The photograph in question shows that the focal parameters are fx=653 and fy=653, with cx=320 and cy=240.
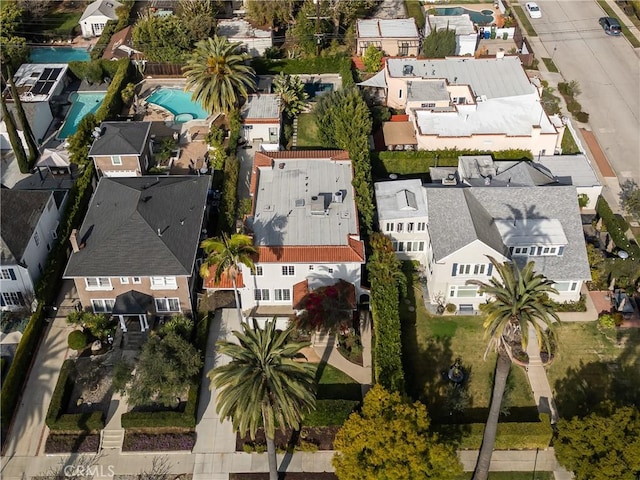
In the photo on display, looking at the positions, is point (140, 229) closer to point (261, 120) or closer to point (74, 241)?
point (74, 241)

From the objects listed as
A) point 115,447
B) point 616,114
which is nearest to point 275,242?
point 115,447

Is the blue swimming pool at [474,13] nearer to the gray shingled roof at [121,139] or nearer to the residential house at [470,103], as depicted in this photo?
the residential house at [470,103]

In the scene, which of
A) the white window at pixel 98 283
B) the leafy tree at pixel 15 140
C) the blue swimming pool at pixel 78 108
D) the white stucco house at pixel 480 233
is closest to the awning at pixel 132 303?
the white window at pixel 98 283

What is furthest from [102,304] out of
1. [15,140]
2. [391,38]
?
[391,38]

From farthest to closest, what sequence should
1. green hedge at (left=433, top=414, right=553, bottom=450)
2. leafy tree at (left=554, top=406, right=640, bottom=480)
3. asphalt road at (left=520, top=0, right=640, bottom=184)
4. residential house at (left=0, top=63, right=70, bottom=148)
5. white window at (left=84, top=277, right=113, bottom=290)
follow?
1. residential house at (left=0, top=63, right=70, bottom=148)
2. asphalt road at (left=520, top=0, right=640, bottom=184)
3. white window at (left=84, top=277, right=113, bottom=290)
4. green hedge at (left=433, top=414, right=553, bottom=450)
5. leafy tree at (left=554, top=406, right=640, bottom=480)

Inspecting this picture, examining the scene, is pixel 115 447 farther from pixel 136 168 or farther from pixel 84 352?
pixel 136 168

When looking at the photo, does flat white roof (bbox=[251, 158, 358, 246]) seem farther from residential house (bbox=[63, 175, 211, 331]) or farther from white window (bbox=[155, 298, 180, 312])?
white window (bbox=[155, 298, 180, 312])

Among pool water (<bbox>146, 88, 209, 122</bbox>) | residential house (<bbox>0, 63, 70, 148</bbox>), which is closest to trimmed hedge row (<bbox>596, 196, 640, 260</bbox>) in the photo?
pool water (<bbox>146, 88, 209, 122</bbox>)
